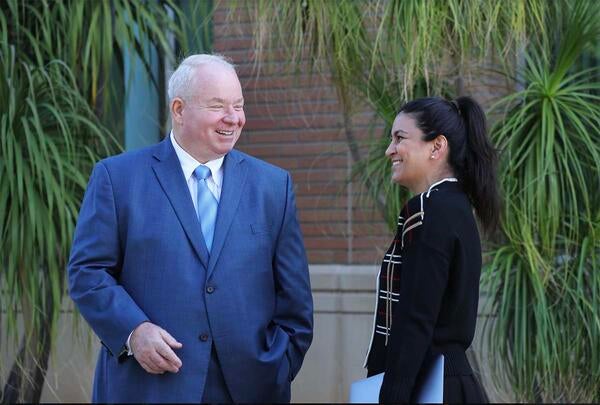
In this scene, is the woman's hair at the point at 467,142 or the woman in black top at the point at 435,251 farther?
the woman's hair at the point at 467,142

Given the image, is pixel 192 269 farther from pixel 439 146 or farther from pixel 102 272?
pixel 439 146

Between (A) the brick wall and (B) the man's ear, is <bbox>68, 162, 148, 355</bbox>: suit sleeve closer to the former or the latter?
(B) the man's ear

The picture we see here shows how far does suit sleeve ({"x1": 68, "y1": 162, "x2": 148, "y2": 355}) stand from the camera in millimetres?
3338

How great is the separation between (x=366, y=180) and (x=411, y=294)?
5.94 feet

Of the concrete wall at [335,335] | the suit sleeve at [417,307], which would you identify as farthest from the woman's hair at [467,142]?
the concrete wall at [335,335]

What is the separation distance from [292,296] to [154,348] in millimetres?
547

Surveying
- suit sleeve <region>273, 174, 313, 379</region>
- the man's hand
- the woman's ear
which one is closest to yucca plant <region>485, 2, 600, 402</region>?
the woman's ear

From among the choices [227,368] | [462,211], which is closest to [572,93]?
[462,211]

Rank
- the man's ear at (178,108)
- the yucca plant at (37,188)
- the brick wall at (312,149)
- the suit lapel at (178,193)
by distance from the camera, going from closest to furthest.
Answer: the suit lapel at (178,193) → the man's ear at (178,108) → the yucca plant at (37,188) → the brick wall at (312,149)

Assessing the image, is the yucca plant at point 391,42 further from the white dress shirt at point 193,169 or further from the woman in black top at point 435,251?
the white dress shirt at point 193,169

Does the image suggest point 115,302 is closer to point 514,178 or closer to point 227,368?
point 227,368

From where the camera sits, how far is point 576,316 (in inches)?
185

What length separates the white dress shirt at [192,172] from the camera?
3.56m

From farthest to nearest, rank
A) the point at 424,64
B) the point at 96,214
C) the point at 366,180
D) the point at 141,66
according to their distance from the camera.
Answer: the point at 141,66
the point at 366,180
the point at 424,64
the point at 96,214
